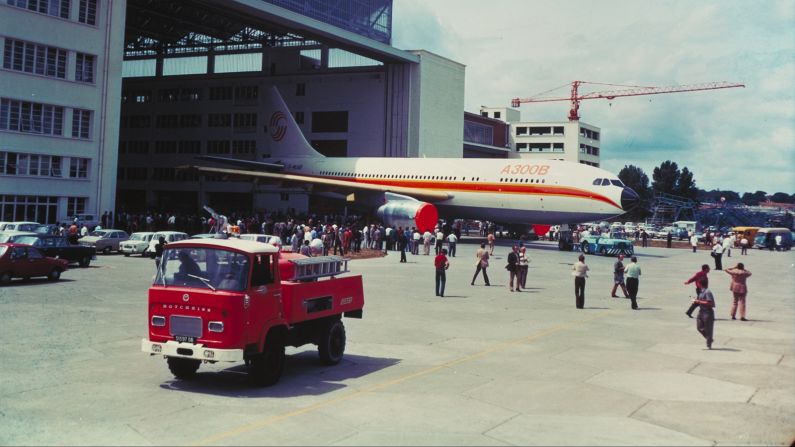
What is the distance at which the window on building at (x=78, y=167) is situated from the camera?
4325 centimetres

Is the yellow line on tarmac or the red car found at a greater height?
the red car

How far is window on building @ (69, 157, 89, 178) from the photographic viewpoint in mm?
43250

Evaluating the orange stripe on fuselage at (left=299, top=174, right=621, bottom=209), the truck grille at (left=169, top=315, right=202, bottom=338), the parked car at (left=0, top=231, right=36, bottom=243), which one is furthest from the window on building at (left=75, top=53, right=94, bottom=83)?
the truck grille at (left=169, top=315, right=202, bottom=338)

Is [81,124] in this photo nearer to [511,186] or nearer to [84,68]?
[84,68]

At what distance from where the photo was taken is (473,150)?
104 meters

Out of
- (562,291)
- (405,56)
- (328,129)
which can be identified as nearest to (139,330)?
(562,291)

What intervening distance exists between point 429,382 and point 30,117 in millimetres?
38190

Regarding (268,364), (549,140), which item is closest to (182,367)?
(268,364)

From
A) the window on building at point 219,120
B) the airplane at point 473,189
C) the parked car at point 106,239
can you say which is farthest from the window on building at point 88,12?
the window on building at point 219,120

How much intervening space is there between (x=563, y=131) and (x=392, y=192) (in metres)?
86.3

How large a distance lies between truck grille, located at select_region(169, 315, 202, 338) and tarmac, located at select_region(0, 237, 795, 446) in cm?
101

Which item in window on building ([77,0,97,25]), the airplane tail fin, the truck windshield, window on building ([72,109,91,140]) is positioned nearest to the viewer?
the truck windshield

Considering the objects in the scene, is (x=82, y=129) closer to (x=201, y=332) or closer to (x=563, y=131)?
(x=201, y=332)

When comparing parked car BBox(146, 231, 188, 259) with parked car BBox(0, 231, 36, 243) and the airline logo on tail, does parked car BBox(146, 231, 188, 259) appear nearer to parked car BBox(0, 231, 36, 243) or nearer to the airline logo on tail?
parked car BBox(0, 231, 36, 243)
